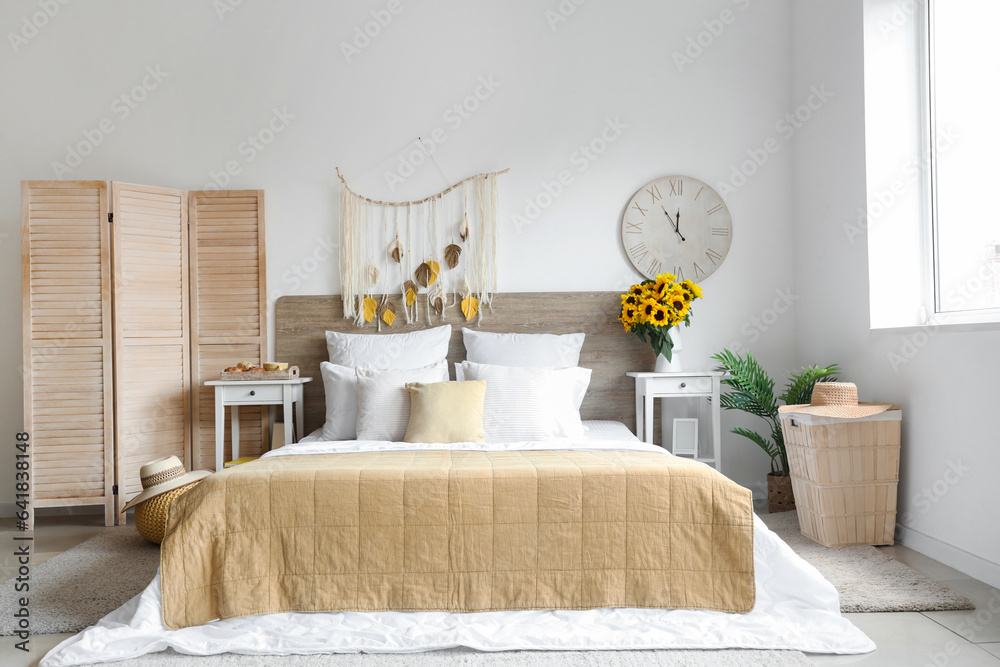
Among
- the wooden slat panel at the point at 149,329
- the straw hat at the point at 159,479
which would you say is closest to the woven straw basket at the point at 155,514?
the straw hat at the point at 159,479

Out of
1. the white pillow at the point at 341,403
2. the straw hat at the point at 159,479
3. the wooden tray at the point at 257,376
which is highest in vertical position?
the wooden tray at the point at 257,376

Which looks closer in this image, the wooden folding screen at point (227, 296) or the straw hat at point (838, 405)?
the straw hat at point (838, 405)

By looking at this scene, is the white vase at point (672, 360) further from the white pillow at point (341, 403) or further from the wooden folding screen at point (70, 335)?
the wooden folding screen at point (70, 335)

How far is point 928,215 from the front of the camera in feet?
9.84

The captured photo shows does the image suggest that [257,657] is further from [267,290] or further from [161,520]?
[267,290]

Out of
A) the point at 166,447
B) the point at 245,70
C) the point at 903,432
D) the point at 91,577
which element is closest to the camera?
the point at 91,577

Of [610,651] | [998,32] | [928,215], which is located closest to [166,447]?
[610,651]

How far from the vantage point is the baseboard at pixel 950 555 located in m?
2.44

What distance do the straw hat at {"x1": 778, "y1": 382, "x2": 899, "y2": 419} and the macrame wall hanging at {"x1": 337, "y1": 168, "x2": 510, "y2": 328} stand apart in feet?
5.76

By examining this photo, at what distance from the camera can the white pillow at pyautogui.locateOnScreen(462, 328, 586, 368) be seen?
3.58 m

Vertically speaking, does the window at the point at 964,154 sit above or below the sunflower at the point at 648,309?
above

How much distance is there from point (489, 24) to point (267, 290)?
6.52 feet

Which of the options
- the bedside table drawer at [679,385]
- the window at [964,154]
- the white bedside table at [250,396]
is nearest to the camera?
the window at [964,154]

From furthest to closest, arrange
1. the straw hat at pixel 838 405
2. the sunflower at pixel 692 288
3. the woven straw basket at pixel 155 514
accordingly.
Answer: the sunflower at pixel 692 288 < the woven straw basket at pixel 155 514 < the straw hat at pixel 838 405
